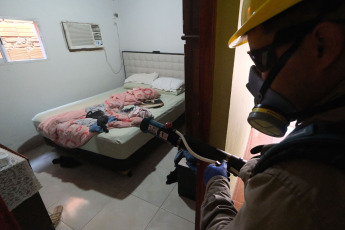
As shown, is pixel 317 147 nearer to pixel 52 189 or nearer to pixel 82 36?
pixel 52 189

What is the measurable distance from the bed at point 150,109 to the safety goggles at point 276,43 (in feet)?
5.13

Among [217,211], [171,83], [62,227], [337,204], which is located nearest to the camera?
[337,204]

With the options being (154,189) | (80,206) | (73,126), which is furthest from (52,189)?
(154,189)

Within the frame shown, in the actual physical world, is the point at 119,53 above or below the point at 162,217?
above

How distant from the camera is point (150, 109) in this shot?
247cm

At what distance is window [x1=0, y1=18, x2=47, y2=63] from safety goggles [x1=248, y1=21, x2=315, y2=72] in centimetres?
307

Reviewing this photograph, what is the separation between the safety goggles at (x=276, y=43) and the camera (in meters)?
0.36

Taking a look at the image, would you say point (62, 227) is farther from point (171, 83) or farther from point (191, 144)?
point (171, 83)

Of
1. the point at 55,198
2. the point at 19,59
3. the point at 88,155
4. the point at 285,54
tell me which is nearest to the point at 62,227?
the point at 55,198

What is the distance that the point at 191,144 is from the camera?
81 cm

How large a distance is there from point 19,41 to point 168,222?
9.95ft

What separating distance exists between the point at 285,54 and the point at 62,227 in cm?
199

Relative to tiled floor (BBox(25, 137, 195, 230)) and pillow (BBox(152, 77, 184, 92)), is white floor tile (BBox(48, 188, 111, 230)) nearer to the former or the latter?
tiled floor (BBox(25, 137, 195, 230))

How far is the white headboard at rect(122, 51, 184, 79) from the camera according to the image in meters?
3.37
